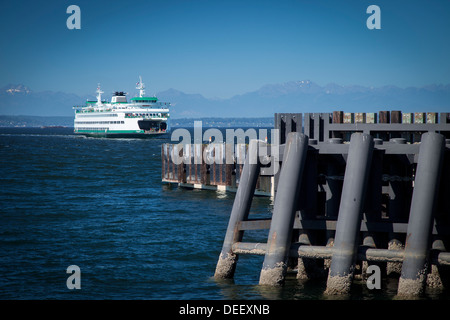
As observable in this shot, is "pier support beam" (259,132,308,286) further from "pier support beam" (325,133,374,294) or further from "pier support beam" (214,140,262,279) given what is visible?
"pier support beam" (214,140,262,279)

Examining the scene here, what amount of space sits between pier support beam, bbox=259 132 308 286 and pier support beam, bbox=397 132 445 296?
5.70ft

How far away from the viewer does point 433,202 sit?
28.3ft

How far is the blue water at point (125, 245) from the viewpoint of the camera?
35.9 ft

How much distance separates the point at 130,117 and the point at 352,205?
115261 millimetres

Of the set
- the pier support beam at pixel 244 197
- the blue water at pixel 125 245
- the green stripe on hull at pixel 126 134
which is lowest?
the blue water at pixel 125 245

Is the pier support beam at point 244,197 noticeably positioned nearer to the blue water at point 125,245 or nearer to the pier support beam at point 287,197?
the pier support beam at point 287,197

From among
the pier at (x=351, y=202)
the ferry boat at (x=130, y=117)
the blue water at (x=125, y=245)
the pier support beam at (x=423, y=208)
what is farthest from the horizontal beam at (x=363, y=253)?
the ferry boat at (x=130, y=117)

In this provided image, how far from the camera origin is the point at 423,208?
28.4 feet

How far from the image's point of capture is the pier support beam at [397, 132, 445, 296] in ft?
28.3

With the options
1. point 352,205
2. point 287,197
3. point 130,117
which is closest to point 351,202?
point 352,205

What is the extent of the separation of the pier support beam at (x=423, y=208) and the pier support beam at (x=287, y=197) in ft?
5.70
